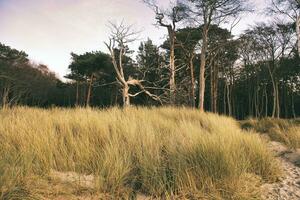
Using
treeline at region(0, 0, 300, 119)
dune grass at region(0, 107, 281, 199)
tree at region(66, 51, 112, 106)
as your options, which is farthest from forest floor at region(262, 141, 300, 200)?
tree at region(66, 51, 112, 106)

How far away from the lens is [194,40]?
19.7m

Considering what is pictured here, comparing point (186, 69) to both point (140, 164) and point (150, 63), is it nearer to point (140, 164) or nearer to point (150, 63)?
point (150, 63)

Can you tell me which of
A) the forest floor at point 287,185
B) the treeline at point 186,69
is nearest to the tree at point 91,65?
the treeline at point 186,69

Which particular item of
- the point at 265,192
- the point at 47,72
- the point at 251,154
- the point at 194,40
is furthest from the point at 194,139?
the point at 47,72

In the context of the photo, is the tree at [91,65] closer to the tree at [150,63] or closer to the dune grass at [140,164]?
the tree at [150,63]

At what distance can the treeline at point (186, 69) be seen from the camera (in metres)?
15.8

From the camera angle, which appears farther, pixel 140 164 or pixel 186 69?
pixel 186 69

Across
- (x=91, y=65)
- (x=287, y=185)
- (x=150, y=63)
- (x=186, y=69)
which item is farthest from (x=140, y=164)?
(x=150, y=63)

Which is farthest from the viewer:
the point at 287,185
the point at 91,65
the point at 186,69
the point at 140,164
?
the point at 91,65

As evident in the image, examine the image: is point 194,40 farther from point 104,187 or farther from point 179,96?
point 104,187

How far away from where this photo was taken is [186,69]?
20.2m

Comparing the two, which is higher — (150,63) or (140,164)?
(150,63)

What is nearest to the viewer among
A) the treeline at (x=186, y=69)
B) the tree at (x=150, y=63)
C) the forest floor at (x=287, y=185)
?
the forest floor at (x=287, y=185)

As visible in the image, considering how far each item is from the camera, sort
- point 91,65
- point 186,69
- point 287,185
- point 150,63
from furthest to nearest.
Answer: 1. point 150,63
2. point 91,65
3. point 186,69
4. point 287,185
